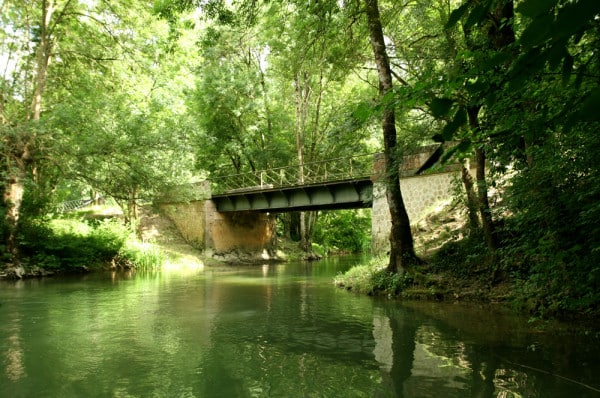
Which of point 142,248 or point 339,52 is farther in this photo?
point 142,248

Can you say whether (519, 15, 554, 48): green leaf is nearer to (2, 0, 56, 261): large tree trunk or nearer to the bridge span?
the bridge span

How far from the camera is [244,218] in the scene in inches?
1141

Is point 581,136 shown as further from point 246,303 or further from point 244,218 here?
point 244,218

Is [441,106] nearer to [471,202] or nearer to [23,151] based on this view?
[471,202]

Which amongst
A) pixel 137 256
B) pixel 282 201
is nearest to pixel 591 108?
pixel 137 256

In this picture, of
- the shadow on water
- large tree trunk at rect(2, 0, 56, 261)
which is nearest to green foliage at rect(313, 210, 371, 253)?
large tree trunk at rect(2, 0, 56, 261)

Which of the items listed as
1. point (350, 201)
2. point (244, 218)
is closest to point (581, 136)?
point (350, 201)

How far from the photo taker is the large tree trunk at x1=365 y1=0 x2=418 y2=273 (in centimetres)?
1032

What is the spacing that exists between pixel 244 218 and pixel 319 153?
6.66 metres

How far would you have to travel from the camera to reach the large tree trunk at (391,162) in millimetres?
10320

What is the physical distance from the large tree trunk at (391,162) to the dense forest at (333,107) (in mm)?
36

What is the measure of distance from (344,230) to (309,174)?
34.5 ft

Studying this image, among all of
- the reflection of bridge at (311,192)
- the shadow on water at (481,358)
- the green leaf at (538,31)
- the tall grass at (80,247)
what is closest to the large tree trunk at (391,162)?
the shadow on water at (481,358)

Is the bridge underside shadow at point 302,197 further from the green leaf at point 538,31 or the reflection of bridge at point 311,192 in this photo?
the green leaf at point 538,31
